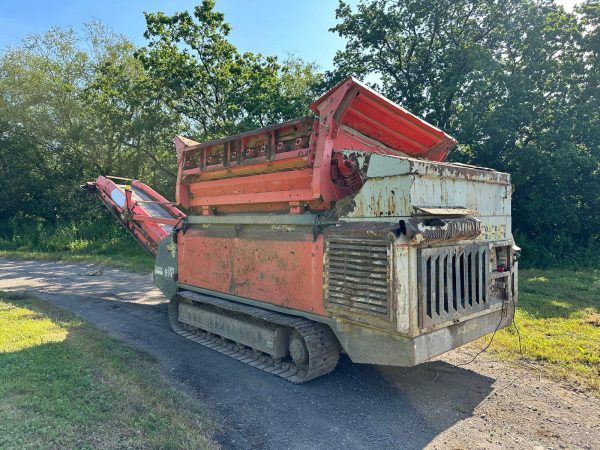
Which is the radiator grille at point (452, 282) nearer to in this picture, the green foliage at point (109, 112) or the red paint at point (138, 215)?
the red paint at point (138, 215)

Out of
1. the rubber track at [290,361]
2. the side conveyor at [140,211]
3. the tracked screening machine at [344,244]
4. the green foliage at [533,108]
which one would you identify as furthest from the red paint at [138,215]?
the green foliage at [533,108]

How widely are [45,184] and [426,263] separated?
21656mm

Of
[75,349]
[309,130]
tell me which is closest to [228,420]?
[75,349]

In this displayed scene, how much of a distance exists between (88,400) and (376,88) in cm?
1296

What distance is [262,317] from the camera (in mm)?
4496

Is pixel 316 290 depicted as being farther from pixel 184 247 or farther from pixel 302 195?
pixel 184 247

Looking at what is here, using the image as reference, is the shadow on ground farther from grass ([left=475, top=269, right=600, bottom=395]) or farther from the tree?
the tree

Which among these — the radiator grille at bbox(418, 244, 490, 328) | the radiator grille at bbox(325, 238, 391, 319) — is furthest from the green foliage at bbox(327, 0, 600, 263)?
the radiator grille at bbox(325, 238, 391, 319)

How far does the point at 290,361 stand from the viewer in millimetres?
4566

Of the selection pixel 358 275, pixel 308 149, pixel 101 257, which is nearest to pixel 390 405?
pixel 358 275

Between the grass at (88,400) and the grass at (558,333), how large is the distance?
360 cm

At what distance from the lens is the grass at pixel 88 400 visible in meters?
2.93

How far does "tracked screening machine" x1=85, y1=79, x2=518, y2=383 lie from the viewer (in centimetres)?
348

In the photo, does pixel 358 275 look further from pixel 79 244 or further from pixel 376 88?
pixel 79 244
